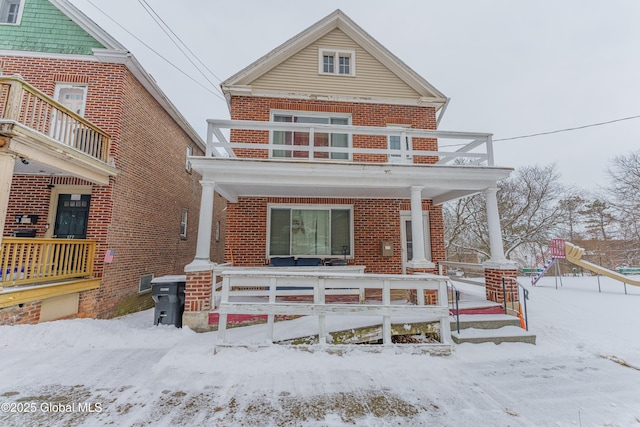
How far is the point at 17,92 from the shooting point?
17.0 feet

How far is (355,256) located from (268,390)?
210 inches

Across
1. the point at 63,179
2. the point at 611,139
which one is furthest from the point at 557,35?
the point at 611,139

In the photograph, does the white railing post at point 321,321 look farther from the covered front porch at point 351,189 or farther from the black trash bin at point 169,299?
the black trash bin at point 169,299

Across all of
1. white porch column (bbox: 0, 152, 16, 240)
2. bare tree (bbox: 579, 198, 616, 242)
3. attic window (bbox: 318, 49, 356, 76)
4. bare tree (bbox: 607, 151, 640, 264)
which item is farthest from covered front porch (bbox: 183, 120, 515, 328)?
bare tree (bbox: 579, 198, 616, 242)

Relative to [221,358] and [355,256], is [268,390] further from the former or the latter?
[355,256]

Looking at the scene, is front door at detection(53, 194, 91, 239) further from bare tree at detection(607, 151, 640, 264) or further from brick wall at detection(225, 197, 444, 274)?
bare tree at detection(607, 151, 640, 264)

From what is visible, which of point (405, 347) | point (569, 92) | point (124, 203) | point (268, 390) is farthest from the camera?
point (569, 92)

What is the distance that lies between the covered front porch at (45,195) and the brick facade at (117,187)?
7 centimetres

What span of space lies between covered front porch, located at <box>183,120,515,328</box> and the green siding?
5140 millimetres

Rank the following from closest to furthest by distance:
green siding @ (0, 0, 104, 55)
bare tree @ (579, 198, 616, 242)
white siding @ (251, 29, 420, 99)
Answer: green siding @ (0, 0, 104, 55) → white siding @ (251, 29, 420, 99) → bare tree @ (579, 198, 616, 242)

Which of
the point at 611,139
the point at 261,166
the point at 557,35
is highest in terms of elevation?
the point at 611,139

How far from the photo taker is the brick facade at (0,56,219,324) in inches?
290

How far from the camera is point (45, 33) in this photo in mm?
7941

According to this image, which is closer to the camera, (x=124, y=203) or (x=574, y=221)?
(x=124, y=203)
